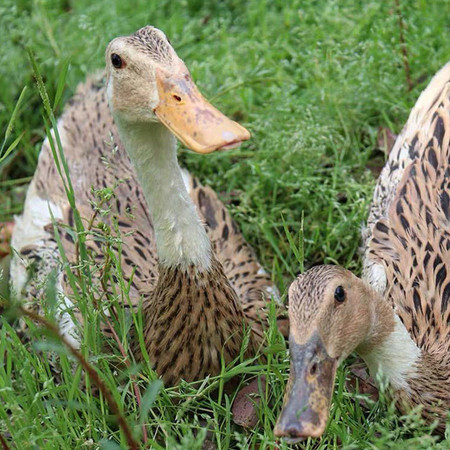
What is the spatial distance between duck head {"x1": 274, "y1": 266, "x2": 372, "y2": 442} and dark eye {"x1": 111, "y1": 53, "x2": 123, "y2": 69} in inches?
36.6

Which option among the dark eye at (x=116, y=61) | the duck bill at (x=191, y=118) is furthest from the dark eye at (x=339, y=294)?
the dark eye at (x=116, y=61)

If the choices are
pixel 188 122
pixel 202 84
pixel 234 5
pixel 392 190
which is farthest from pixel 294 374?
pixel 234 5

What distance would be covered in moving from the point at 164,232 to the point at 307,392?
2.79 ft

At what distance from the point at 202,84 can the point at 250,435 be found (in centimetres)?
213

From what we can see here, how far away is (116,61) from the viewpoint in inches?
121

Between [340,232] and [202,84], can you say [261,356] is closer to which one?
[340,232]

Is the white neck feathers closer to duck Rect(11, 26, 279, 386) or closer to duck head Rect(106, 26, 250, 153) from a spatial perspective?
duck Rect(11, 26, 279, 386)

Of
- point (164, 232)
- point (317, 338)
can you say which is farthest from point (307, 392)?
point (164, 232)

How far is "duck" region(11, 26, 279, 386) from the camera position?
2.91 m

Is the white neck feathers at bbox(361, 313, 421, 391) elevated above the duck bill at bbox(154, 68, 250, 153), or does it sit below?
below

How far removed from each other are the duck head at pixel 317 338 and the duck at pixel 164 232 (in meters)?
0.52

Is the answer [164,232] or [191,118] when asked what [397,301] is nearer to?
[164,232]

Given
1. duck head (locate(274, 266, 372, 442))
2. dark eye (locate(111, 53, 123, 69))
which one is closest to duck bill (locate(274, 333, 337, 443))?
duck head (locate(274, 266, 372, 442))

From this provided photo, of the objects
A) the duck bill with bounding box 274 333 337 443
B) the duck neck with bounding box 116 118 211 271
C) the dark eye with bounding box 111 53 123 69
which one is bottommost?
the duck bill with bounding box 274 333 337 443
